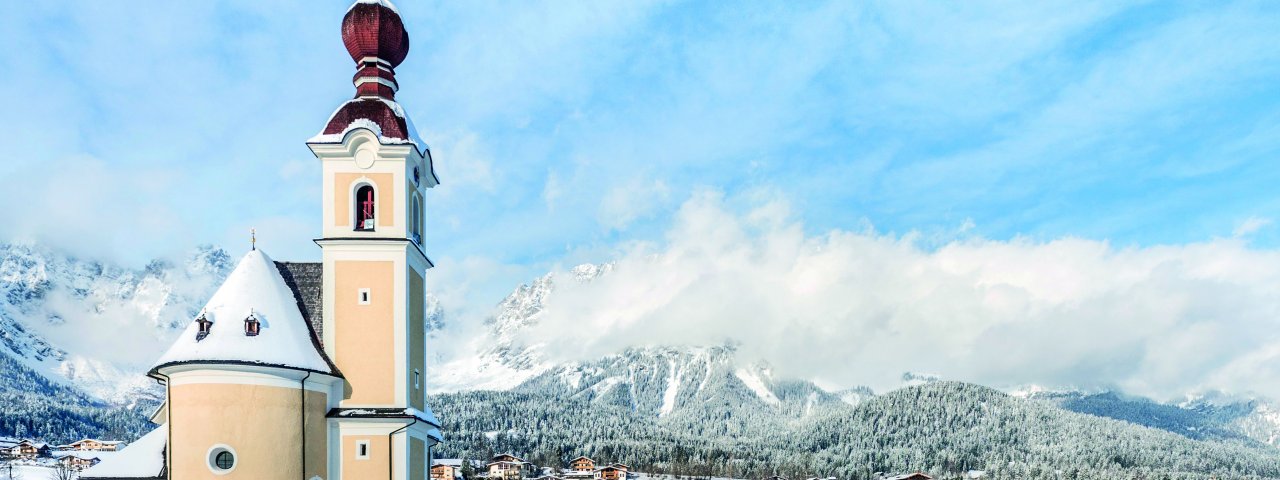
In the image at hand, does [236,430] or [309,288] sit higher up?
[309,288]

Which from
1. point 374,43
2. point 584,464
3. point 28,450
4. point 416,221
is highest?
point 374,43

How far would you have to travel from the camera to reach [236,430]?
35.5m

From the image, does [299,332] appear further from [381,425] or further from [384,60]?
[384,60]

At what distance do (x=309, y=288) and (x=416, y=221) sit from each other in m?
4.02

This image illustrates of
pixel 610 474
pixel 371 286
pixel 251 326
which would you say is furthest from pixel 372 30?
pixel 610 474

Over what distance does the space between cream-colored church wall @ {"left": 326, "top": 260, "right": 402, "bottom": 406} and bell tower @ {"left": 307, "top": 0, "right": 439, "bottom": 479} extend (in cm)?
3

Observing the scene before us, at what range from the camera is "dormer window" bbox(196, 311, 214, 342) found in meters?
36.2

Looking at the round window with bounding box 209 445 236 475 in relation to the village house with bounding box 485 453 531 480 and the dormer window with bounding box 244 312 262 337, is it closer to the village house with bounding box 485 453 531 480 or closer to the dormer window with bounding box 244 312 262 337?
the dormer window with bounding box 244 312 262 337

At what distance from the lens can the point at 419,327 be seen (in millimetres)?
40469

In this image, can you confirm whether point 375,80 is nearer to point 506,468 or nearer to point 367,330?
point 367,330

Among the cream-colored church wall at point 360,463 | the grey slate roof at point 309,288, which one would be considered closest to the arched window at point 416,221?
the grey slate roof at point 309,288

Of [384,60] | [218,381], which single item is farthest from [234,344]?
[384,60]

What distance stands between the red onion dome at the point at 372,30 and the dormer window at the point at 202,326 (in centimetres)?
982

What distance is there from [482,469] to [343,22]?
145700mm
